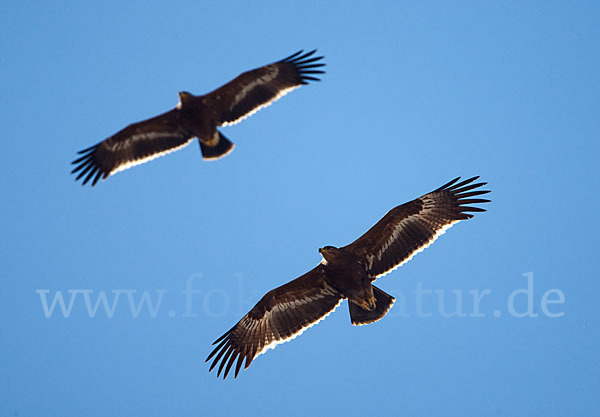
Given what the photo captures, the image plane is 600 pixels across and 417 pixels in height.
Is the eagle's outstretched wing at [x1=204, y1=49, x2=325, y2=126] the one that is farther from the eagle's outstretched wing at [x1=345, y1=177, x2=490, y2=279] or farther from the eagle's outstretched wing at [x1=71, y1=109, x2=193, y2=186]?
the eagle's outstretched wing at [x1=345, y1=177, x2=490, y2=279]

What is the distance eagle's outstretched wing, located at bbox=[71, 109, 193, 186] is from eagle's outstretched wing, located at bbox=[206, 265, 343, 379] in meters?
3.22

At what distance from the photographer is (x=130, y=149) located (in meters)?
12.1

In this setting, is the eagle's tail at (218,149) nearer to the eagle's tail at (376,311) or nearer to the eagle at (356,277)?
the eagle at (356,277)

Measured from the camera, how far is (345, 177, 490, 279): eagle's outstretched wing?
34.4ft

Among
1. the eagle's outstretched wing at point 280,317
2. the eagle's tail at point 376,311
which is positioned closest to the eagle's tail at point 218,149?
the eagle's outstretched wing at point 280,317

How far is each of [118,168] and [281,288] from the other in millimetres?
3613

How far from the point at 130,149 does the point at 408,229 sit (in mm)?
4936

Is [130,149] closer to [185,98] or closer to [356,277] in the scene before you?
[185,98]

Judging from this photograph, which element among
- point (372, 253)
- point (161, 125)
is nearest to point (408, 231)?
point (372, 253)

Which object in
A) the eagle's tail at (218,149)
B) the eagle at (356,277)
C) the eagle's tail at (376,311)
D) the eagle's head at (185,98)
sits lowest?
the eagle's tail at (376,311)

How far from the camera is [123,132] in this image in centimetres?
1194

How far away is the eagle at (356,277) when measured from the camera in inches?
411

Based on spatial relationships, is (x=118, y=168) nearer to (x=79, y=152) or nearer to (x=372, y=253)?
(x=79, y=152)

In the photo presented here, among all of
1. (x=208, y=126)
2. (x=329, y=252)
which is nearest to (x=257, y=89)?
(x=208, y=126)
